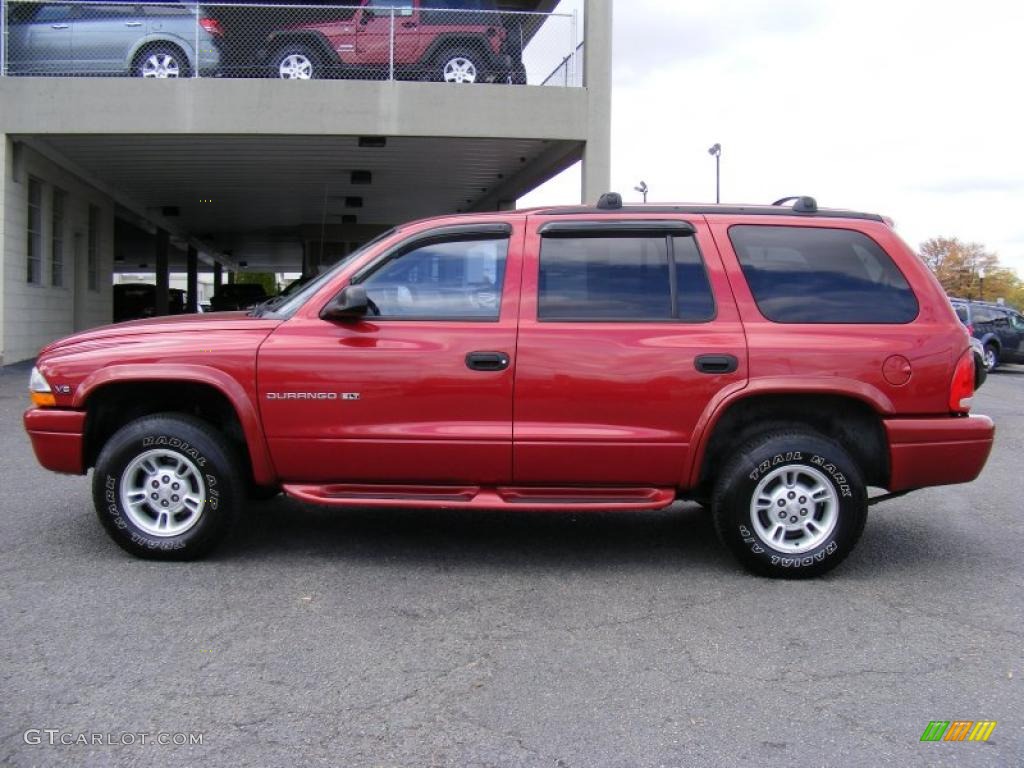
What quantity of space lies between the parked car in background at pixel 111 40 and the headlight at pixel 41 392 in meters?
10.9

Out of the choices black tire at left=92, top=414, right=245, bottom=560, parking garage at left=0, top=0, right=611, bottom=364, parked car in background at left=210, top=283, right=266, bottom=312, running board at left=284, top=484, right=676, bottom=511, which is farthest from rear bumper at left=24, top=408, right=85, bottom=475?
parked car in background at left=210, top=283, right=266, bottom=312

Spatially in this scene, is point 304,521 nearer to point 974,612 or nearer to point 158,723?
point 158,723

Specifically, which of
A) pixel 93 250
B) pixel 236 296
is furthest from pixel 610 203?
pixel 236 296

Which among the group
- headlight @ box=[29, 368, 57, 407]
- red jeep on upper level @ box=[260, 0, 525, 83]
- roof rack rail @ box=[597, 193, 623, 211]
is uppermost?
red jeep on upper level @ box=[260, 0, 525, 83]

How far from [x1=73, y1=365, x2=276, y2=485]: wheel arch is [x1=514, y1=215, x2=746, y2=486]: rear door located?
1.37 meters

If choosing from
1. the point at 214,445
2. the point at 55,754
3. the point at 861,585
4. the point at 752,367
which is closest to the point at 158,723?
the point at 55,754

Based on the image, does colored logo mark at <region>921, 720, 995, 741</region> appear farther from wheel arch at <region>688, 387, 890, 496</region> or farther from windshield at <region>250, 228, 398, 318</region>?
windshield at <region>250, 228, 398, 318</region>

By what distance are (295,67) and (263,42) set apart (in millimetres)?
643

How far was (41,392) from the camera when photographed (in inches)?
192

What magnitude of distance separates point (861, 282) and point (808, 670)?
215cm

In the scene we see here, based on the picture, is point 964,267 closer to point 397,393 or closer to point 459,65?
point 459,65

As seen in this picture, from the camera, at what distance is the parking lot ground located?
302cm

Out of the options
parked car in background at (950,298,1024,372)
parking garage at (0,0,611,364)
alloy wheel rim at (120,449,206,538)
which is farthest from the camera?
parked car in background at (950,298,1024,372)

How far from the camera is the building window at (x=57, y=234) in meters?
17.7
